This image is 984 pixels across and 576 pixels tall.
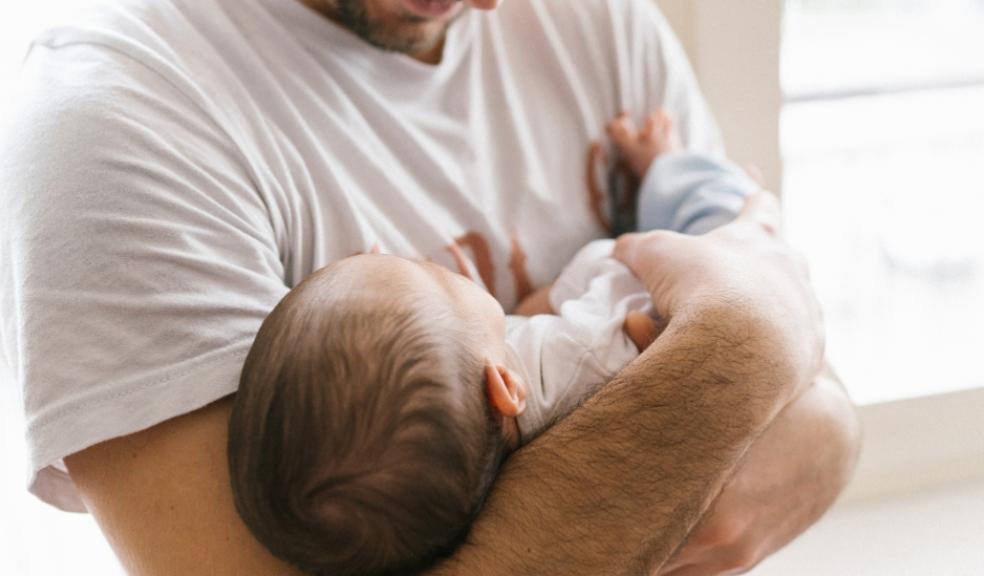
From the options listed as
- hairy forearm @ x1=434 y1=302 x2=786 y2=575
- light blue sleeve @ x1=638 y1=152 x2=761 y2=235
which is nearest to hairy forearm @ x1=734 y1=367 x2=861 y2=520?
hairy forearm @ x1=434 y1=302 x2=786 y2=575

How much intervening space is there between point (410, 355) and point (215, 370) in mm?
179

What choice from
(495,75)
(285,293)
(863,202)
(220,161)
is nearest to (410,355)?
(285,293)

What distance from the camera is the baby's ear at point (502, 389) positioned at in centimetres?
91

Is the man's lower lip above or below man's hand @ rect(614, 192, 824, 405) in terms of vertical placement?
above

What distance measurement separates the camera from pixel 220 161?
0.97 m

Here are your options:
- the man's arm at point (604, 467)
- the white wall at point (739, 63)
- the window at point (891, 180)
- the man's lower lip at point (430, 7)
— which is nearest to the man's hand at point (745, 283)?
the man's arm at point (604, 467)

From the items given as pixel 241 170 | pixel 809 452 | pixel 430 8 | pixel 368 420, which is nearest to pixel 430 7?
pixel 430 8

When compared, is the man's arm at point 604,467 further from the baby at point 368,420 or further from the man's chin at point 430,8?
the man's chin at point 430,8

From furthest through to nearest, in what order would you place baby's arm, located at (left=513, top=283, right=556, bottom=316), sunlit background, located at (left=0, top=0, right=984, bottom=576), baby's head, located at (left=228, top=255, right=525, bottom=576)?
1. sunlit background, located at (left=0, top=0, right=984, bottom=576)
2. baby's arm, located at (left=513, top=283, right=556, bottom=316)
3. baby's head, located at (left=228, top=255, right=525, bottom=576)

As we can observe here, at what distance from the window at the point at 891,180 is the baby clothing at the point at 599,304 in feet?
2.56

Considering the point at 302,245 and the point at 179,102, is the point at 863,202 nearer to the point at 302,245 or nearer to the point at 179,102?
the point at 302,245

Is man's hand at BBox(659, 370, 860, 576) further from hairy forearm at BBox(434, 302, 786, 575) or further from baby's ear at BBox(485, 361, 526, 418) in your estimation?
baby's ear at BBox(485, 361, 526, 418)

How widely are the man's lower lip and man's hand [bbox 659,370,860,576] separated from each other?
0.60 metres

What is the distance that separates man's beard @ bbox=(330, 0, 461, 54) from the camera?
1138 mm
